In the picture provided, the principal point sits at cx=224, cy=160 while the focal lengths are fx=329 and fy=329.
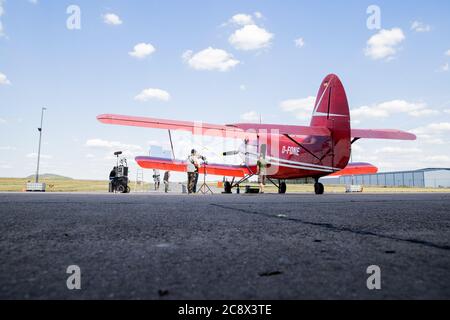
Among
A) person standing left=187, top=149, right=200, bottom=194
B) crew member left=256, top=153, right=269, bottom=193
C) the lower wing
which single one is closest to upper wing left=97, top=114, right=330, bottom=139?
person standing left=187, top=149, right=200, bottom=194

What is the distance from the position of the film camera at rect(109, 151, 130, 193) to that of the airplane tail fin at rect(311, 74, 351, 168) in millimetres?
10330

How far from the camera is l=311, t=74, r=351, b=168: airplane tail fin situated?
1327 cm

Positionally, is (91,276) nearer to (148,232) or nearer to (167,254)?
(167,254)

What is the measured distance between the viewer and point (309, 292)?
0.90 m

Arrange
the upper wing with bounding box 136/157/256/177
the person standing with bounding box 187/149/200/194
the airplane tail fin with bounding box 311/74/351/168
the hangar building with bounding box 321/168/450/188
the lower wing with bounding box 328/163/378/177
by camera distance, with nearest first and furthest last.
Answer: the airplane tail fin with bounding box 311/74/351/168, the person standing with bounding box 187/149/200/194, the upper wing with bounding box 136/157/256/177, the lower wing with bounding box 328/163/378/177, the hangar building with bounding box 321/168/450/188

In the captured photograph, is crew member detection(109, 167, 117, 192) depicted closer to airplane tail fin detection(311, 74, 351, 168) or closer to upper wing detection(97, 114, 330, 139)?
upper wing detection(97, 114, 330, 139)

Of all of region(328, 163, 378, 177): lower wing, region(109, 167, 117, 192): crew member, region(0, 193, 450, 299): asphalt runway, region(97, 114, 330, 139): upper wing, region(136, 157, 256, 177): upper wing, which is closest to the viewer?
region(0, 193, 450, 299): asphalt runway

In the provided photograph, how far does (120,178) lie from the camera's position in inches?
701

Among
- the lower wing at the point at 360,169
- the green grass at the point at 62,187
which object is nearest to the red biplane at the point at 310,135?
the lower wing at the point at 360,169

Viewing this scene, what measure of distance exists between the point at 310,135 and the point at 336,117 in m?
1.35

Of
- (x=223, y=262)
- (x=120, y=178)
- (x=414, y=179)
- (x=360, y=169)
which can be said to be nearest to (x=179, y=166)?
(x=120, y=178)

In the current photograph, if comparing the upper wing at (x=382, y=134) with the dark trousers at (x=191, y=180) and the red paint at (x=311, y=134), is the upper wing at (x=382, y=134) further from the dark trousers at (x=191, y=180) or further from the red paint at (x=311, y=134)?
the dark trousers at (x=191, y=180)
